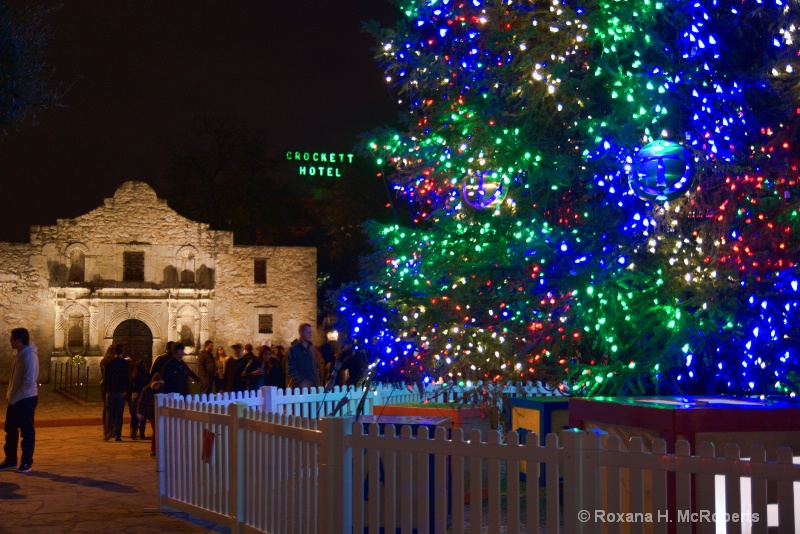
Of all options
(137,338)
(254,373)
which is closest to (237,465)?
(254,373)

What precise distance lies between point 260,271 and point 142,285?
4959mm

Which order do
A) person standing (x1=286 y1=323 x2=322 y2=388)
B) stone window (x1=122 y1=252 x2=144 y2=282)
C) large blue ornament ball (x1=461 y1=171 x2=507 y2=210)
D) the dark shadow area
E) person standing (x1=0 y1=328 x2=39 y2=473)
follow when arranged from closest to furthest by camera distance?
1. large blue ornament ball (x1=461 y1=171 x2=507 y2=210)
2. the dark shadow area
3. person standing (x1=0 y1=328 x2=39 y2=473)
4. person standing (x1=286 y1=323 x2=322 y2=388)
5. stone window (x1=122 y1=252 x2=144 y2=282)

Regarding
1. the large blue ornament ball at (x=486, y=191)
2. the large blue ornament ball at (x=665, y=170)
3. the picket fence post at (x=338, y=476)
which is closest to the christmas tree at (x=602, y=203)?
the large blue ornament ball at (x=486, y=191)

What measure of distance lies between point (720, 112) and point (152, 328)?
106 ft

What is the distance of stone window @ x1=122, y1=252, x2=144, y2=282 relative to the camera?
37.2 meters

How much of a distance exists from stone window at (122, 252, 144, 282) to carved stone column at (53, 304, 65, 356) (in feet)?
9.18

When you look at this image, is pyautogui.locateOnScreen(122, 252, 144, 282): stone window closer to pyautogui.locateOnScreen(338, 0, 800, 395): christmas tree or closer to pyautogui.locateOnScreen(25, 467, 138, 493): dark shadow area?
pyautogui.locateOnScreen(25, 467, 138, 493): dark shadow area

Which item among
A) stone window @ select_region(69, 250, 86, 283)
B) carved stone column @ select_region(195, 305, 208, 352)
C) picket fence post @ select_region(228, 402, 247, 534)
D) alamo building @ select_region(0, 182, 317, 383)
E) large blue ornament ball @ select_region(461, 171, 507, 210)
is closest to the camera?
picket fence post @ select_region(228, 402, 247, 534)

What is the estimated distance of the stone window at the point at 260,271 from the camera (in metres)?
39.0

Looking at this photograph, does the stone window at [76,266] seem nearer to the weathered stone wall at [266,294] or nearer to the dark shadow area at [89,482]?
the weathered stone wall at [266,294]

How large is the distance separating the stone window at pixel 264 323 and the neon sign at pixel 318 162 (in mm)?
23456

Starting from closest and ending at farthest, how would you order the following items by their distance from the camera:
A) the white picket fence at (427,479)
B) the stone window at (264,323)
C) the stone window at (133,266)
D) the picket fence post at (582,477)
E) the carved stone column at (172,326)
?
the white picket fence at (427,479) < the picket fence post at (582,477) < the stone window at (133,266) < the carved stone column at (172,326) < the stone window at (264,323)

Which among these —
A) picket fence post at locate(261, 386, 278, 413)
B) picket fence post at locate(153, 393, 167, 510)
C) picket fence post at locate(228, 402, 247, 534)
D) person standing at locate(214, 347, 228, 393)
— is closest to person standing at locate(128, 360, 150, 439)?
person standing at locate(214, 347, 228, 393)

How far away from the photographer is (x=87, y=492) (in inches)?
350
